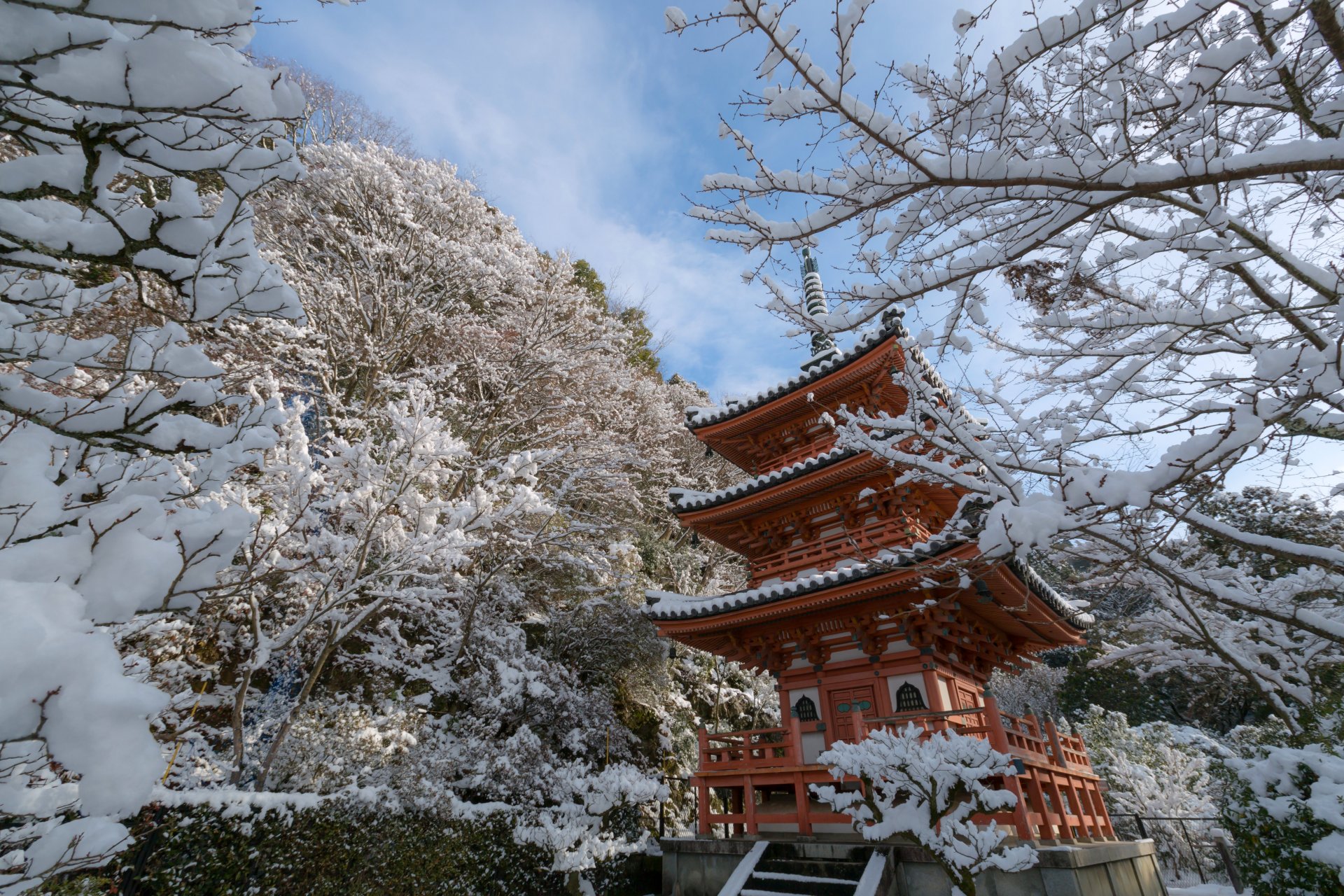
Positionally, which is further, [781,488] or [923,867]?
[781,488]

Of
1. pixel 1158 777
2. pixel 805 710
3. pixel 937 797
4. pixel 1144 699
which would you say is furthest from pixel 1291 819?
pixel 1144 699

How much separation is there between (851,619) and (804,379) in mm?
3586

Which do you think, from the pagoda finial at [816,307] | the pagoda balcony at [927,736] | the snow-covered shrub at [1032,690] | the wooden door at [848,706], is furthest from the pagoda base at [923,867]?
the snow-covered shrub at [1032,690]

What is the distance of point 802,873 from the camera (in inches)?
241

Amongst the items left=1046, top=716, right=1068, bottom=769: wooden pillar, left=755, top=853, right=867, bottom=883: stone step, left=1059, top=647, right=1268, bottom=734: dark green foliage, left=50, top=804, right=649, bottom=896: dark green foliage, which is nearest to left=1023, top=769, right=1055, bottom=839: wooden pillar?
left=1046, top=716, right=1068, bottom=769: wooden pillar

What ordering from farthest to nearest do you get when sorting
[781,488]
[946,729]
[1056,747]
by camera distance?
[781,488] → [1056,747] → [946,729]

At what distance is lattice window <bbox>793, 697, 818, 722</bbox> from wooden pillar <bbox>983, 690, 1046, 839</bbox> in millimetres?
2302

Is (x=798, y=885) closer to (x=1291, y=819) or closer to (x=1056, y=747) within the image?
(x=1056, y=747)

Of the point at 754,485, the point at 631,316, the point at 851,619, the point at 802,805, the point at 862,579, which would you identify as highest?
the point at 631,316

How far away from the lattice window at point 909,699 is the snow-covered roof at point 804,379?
14.2 feet

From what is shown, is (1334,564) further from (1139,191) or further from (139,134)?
(139,134)

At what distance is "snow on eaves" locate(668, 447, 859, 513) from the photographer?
7.89m

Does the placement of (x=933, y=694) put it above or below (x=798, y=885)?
above

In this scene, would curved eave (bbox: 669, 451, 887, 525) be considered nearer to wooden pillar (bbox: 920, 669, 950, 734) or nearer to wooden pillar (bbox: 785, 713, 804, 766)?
wooden pillar (bbox: 920, 669, 950, 734)
